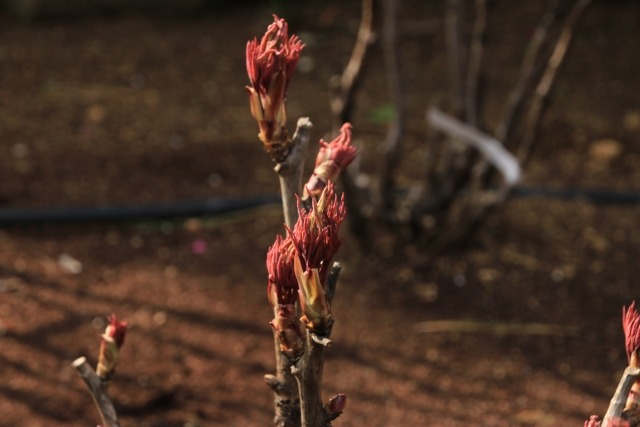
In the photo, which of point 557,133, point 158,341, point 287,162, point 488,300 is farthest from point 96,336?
point 557,133

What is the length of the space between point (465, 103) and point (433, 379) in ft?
3.39

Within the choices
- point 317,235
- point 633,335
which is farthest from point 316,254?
point 633,335

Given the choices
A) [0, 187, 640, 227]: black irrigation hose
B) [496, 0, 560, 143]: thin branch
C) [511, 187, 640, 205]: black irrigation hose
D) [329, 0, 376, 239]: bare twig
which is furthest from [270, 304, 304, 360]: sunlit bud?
[511, 187, 640, 205]: black irrigation hose

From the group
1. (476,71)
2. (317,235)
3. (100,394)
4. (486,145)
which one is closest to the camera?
(317,235)

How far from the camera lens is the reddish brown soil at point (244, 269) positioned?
265 cm

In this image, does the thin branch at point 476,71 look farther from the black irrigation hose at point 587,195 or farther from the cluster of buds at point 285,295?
the cluster of buds at point 285,295

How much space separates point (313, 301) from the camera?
33.3 inches

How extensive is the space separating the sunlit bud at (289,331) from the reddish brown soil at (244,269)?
1.64 metres

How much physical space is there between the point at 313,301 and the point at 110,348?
433 mm

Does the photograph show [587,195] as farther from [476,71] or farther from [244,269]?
[244,269]

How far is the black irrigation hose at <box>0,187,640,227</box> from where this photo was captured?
11.8ft

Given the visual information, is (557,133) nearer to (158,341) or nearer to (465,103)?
(465,103)

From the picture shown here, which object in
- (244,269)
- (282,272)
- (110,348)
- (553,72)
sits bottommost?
(282,272)

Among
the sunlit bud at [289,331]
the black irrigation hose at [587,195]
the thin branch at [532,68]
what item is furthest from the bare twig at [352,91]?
the sunlit bud at [289,331]
